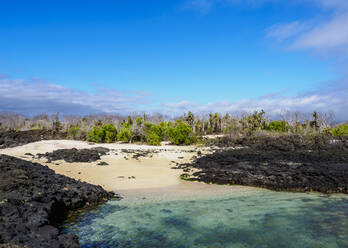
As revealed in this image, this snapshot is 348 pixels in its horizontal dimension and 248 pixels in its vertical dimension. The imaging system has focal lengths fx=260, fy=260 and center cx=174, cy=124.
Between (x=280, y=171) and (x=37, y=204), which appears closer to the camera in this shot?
(x=37, y=204)

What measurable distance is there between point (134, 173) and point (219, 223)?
26.7ft

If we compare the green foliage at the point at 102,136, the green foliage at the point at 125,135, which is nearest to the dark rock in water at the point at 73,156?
the green foliage at the point at 102,136

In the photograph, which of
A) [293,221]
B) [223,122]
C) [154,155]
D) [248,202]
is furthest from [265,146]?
[223,122]

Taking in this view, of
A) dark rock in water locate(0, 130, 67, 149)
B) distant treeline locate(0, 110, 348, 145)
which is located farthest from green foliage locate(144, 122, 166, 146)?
dark rock in water locate(0, 130, 67, 149)

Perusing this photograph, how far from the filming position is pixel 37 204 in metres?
7.10

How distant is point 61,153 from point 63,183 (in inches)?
381

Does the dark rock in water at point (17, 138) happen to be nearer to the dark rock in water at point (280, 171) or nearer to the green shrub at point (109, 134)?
the green shrub at point (109, 134)

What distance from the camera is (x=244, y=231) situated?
6.86 m

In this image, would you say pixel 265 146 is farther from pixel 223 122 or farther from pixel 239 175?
pixel 223 122

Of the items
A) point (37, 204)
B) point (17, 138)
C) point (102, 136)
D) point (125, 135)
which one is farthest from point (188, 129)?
point (37, 204)

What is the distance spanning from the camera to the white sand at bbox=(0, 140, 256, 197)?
37.8 ft

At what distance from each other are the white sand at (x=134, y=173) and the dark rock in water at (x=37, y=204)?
2.21 metres

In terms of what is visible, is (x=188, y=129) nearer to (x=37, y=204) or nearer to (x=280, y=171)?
(x=280, y=171)

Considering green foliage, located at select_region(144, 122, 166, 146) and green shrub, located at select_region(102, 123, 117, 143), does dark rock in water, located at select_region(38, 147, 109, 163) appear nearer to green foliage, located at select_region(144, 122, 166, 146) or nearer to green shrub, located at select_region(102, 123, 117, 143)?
green foliage, located at select_region(144, 122, 166, 146)
